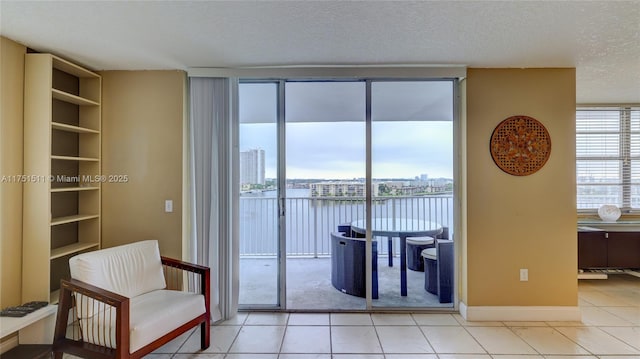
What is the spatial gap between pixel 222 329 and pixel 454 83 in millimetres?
3353

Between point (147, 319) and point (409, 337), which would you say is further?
point (409, 337)

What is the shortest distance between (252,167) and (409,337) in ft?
7.22

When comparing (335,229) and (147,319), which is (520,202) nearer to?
(335,229)

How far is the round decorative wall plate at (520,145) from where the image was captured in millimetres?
2824

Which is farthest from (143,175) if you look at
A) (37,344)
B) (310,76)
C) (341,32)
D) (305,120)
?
(341,32)

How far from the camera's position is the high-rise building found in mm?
3059

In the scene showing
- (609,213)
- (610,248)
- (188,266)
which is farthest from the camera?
(609,213)

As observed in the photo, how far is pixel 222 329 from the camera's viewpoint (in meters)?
2.66

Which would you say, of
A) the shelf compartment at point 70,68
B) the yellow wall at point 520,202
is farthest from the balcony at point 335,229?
the shelf compartment at point 70,68

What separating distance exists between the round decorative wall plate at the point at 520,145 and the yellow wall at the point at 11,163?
164 inches

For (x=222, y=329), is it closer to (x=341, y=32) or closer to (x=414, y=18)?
(x=341, y=32)


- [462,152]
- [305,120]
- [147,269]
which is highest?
[305,120]

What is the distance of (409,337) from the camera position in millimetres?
2512

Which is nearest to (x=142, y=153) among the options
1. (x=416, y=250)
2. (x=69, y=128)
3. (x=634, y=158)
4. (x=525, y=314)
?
(x=69, y=128)
